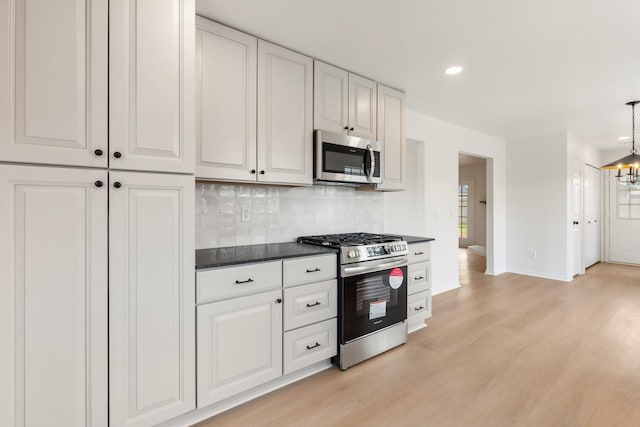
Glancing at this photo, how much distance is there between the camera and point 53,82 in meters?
1.29

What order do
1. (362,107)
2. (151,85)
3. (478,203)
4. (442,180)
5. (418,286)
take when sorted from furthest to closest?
(478,203) < (442,180) < (418,286) < (362,107) < (151,85)

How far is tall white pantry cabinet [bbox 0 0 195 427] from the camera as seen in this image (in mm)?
1240

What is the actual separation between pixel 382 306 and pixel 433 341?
2.30 ft

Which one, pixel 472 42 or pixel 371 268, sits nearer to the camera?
pixel 472 42

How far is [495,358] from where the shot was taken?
2494 mm

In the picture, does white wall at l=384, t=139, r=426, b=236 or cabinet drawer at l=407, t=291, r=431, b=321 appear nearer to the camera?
cabinet drawer at l=407, t=291, r=431, b=321

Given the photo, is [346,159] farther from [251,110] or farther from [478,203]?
[478,203]

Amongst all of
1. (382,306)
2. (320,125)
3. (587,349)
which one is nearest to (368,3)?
(320,125)

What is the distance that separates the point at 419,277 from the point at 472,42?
198 centimetres

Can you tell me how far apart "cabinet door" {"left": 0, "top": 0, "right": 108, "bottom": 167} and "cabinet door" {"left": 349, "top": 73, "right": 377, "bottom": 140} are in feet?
5.99

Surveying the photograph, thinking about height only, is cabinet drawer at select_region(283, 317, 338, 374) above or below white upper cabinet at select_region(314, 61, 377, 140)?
below

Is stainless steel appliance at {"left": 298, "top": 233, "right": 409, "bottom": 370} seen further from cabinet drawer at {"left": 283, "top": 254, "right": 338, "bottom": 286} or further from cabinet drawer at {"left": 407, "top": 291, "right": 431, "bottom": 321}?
cabinet drawer at {"left": 407, "top": 291, "right": 431, "bottom": 321}

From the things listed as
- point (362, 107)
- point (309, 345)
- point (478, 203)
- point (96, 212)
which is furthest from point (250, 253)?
point (478, 203)

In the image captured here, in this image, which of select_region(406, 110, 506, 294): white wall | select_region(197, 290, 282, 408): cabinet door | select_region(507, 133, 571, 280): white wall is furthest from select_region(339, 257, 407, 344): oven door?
select_region(507, 133, 571, 280): white wall
